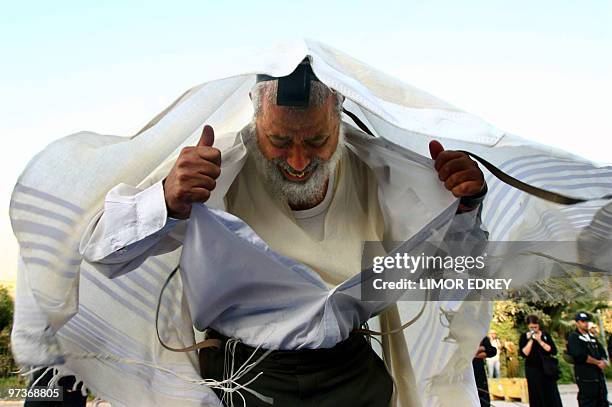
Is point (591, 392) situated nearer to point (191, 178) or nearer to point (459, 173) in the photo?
point (459, 173)

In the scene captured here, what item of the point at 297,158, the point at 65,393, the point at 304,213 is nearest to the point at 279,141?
the point at 297,158

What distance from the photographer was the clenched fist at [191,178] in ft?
4.58

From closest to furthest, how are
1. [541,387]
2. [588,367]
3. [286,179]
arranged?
[286,179] < [588,367] < [541,387]

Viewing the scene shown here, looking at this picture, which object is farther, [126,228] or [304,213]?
[304,213]

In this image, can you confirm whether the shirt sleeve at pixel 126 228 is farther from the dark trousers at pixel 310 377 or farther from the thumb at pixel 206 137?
the dark trousers at pixel 310 377

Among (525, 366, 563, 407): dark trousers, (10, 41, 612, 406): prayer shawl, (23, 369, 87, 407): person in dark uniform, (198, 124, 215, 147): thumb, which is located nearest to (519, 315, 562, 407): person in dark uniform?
(525, 366, 563, 407): dark trousers

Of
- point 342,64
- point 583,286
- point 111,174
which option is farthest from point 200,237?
point 583,286

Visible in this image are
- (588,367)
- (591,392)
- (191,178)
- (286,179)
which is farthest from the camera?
(588,367)

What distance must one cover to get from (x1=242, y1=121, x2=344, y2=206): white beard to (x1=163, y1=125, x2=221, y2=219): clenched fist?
1.18 ft

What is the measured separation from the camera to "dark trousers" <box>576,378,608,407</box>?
6266mm

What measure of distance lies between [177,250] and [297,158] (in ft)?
1.47

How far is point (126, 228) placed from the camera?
144 centimetres

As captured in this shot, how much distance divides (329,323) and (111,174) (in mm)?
691

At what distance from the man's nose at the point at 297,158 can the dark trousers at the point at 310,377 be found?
515mm
